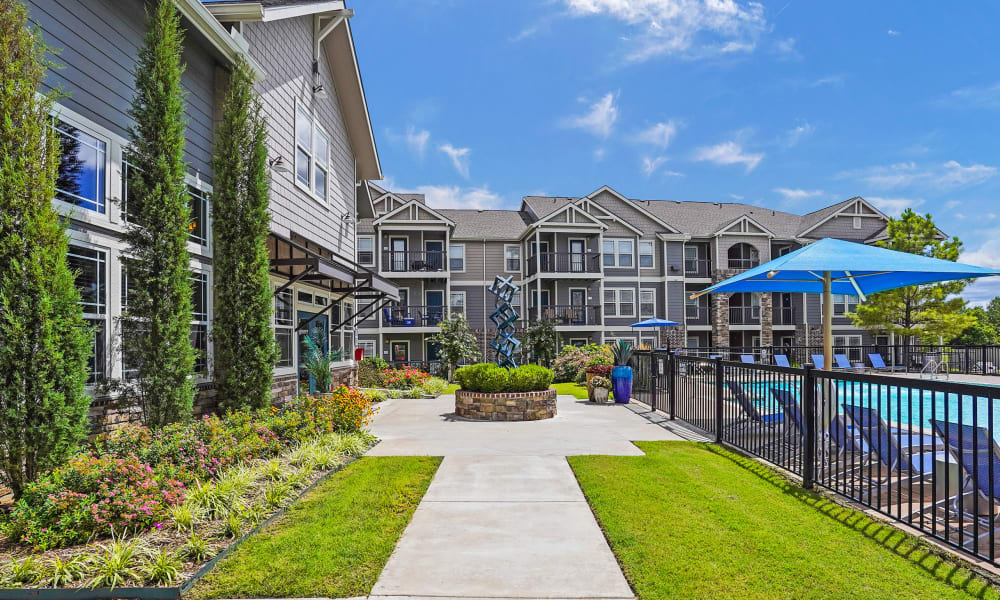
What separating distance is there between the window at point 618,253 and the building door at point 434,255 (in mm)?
8303

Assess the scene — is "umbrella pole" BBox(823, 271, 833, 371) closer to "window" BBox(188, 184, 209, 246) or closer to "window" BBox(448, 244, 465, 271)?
Result: "window" BBox(188, 184, 209, 246)

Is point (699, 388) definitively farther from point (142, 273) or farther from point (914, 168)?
point (914, 168)

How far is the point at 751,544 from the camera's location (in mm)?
4035

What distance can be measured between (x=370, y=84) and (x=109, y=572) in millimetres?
13458

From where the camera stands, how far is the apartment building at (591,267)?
1066 inches

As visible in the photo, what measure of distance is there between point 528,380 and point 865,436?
6299mm

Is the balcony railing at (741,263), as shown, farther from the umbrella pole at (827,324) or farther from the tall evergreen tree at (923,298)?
the umbrella pole at (827,324)

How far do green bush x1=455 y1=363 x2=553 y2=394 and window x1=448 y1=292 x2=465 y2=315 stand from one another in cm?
1740

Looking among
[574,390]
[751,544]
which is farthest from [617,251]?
[751,544]

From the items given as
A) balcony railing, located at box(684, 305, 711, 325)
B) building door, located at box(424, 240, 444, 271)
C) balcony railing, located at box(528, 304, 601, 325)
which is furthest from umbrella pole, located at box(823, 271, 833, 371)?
balcony railing, located at box(684, 305, 711, 325)

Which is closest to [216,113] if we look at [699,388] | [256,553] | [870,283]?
[256,553]

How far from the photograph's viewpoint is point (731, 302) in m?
30.9

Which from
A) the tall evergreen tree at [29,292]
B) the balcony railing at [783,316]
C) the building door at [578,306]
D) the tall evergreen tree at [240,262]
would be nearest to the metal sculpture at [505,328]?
the tall evergreen tree at [240,262]

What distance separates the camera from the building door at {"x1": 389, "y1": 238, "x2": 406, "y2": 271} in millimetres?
27266
